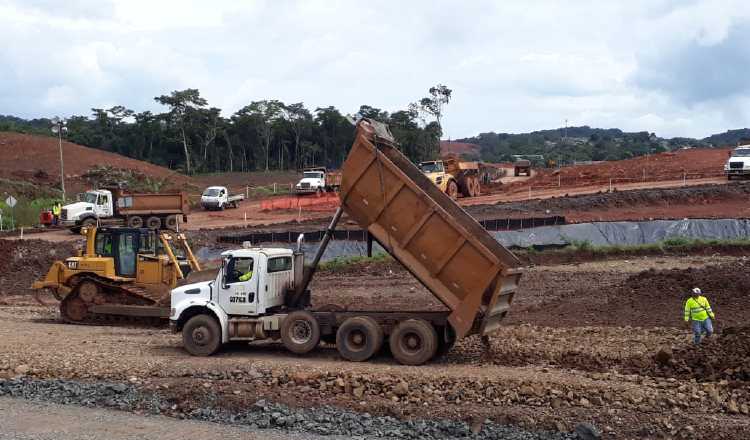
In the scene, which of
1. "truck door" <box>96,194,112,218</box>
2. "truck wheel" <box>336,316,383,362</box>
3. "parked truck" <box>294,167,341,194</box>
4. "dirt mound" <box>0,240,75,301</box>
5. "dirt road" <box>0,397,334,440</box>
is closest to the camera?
"dirt road" <box>0,397,334,440</box>

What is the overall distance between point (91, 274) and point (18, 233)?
76.9 ft

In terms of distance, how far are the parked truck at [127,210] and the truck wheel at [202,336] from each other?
2441 centimetres

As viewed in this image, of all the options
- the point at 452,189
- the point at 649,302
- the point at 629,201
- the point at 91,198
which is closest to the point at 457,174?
the point at 452,189

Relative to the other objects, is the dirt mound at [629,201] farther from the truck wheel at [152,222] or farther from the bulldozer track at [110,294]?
the bulldozer track at [110,294]

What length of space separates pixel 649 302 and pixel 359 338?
929 cm

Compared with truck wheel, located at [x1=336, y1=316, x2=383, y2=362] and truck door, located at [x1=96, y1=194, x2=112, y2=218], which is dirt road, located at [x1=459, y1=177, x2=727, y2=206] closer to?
truck door, located at [x1=96, y1=194, x2=112, y2=218]

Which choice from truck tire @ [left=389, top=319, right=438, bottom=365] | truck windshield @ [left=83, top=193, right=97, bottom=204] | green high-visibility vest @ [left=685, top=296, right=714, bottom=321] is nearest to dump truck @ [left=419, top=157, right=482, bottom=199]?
truck windshield @ [left=83, top=193, right=97, bottom=204]

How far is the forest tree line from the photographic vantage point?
83188 mm

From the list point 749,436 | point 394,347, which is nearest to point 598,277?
point 394,347

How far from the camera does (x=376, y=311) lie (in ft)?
47.1

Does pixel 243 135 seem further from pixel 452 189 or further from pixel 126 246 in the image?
pixel 126 246

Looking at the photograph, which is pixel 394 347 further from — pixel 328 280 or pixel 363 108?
pixel 363 108

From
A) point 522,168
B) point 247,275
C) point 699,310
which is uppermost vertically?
point 522,168

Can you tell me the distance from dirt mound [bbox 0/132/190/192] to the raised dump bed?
56755 millimetres
